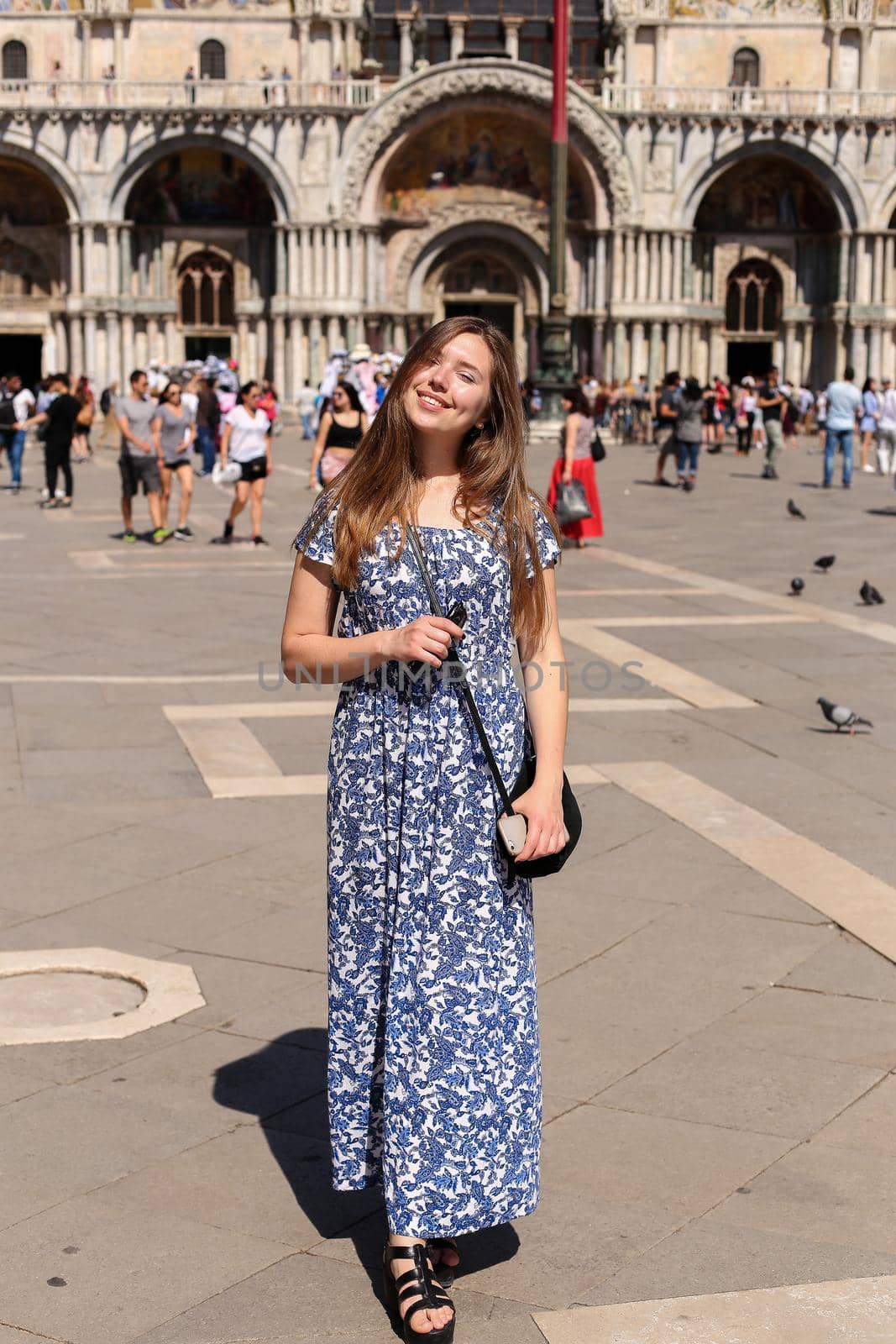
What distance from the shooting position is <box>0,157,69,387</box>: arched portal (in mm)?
41438

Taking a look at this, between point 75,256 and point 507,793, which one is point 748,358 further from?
point 507,793

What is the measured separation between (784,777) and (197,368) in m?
31.2

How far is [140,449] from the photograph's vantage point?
15617 millimetres

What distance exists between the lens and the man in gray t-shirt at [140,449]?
15.5 meters

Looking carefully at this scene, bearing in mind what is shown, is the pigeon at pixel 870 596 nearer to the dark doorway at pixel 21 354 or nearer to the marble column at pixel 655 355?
the marble column at pixel 655 355

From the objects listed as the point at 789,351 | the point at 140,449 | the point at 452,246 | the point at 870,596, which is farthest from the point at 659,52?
the point at 870,596

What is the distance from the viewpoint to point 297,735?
8242 millimetres

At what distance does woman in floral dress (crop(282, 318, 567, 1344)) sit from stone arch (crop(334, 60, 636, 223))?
37458 mm

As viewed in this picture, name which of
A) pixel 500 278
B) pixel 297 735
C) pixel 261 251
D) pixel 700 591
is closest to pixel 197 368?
pixel 261 251

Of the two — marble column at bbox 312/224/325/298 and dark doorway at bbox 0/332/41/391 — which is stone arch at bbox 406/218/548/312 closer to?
marble column at bbox 312/224/325/298

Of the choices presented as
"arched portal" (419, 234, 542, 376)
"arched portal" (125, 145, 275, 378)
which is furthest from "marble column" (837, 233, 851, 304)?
"arched portal" (125, 145, 275, 378)

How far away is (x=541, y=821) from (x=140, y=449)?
1272 centimetres

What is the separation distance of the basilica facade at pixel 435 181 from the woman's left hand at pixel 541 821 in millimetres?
37724

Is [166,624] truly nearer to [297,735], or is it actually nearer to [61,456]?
[297,735]
